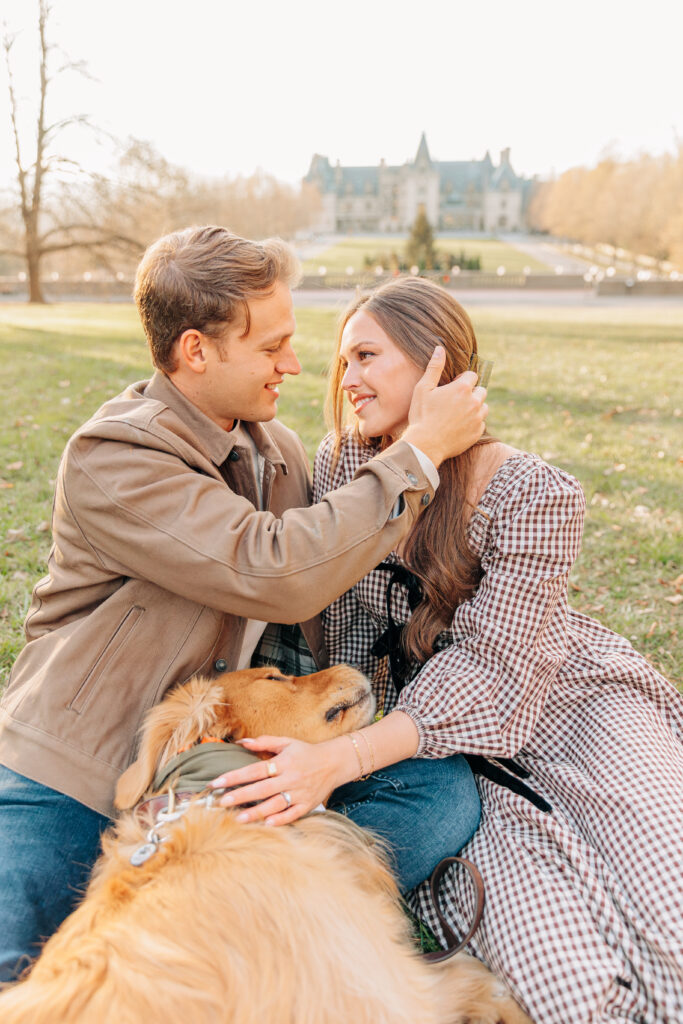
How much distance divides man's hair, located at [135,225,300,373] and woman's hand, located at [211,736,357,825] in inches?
55.5

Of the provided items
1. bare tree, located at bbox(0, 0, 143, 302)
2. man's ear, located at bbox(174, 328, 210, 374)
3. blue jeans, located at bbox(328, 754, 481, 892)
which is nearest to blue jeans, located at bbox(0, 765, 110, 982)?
blue jeans, located at bbox(328, 754, 481, 892)

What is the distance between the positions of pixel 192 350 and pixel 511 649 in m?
1.52

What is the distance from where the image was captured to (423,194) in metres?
141

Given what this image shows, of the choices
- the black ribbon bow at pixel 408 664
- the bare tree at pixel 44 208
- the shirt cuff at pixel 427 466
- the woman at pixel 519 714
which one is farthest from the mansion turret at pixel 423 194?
the shirt cuff at pixel 427 466

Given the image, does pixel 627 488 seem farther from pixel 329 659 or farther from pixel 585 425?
pixel 329 659

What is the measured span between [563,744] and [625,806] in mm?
400

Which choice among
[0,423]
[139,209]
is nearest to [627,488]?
[0,423]

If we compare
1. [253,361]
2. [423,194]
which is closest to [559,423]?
[253,361]

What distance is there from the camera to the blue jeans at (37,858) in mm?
2311

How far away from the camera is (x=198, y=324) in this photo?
2.71 m

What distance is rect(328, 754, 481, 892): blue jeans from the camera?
266cm

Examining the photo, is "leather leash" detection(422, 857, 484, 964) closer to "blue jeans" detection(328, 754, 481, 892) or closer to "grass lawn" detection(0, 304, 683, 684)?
"blue jeans" detection(328, 754, 481, 892)

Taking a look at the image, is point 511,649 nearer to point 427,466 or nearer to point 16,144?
point 427,466

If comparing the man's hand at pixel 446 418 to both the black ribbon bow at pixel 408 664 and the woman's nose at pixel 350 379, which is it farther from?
the black ribbon bow at pixel 408 664
